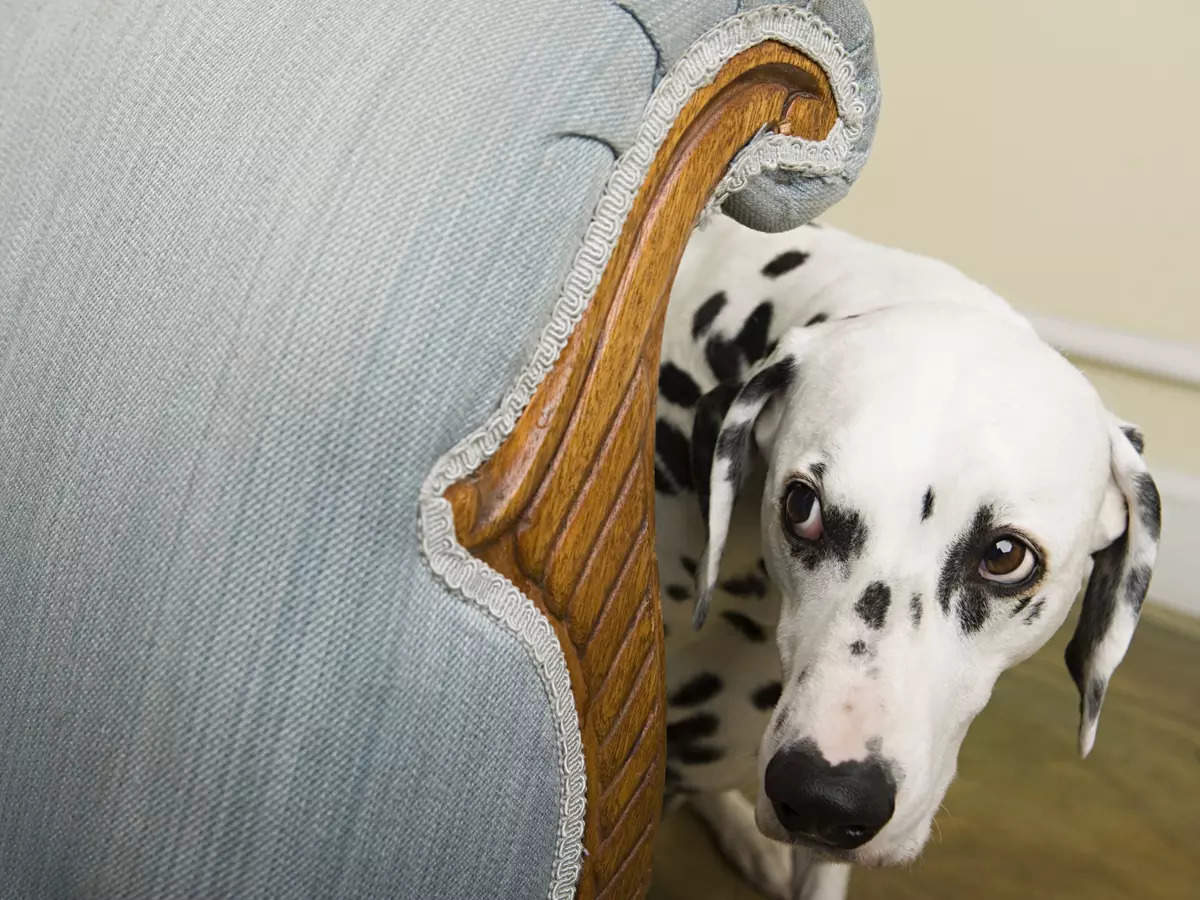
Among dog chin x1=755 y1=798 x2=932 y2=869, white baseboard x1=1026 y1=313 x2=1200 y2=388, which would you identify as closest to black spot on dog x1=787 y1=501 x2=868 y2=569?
dog chin x1=755 y1=798 x2=932 y2=869

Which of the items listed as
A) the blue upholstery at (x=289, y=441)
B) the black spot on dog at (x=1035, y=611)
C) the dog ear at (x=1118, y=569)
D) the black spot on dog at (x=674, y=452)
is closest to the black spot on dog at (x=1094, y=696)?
the dog ear at (x=1118, y=569)

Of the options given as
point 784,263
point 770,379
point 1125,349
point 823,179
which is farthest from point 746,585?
point 1125,349

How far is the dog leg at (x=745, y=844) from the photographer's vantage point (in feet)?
4.84

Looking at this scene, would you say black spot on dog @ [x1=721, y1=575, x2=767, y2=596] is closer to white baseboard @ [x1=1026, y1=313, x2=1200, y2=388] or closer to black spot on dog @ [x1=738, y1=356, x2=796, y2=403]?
black spot on dog @ [x1=738, y1=356, x2=796, y2=403]

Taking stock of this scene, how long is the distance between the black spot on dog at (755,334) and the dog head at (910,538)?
0.16m

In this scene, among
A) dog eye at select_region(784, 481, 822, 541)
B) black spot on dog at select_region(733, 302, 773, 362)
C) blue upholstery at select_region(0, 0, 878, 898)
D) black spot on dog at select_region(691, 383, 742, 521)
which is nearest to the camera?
blue upholstery at select_region(0, 0, 878, 898)

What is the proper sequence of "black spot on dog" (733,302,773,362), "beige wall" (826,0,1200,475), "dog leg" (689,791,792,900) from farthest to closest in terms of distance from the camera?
1. "beige wall" (826,0,1200,475)
2. "dog leg" (689,791,792,900)
3. "black spot on dog" (733,302,773,362)

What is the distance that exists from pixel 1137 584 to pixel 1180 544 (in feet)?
3.99

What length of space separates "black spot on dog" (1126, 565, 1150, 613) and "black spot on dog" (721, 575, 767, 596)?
365mm

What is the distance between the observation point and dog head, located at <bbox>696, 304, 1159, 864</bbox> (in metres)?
0.92

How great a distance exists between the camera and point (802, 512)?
1031mm

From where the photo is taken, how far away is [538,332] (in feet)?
2.11

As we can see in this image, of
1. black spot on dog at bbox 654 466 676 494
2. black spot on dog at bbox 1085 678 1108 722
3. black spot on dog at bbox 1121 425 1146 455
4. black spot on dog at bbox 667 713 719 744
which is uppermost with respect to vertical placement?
black spot on dog at bbox 1121 425 1146 455

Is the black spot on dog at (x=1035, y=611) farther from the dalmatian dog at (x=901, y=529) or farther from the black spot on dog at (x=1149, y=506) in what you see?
the black spot on dog at (x=1149, y=506)
